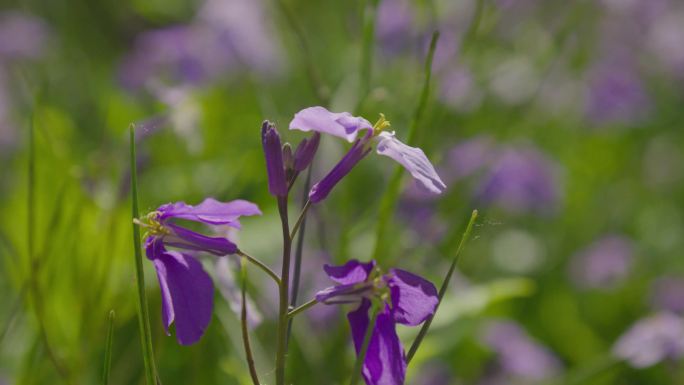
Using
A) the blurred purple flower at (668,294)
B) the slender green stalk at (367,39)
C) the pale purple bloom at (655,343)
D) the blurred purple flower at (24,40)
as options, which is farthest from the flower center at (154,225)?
the blurred purple flower at (24,40)

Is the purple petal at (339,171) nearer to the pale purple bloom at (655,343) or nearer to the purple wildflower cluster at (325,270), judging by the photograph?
the purple wildflower cluster at (325,270)

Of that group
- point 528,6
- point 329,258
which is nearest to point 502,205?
point 329,258

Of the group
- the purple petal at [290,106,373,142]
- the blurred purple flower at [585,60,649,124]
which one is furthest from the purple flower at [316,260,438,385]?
the blurred purple flower at [585,60,649,124]

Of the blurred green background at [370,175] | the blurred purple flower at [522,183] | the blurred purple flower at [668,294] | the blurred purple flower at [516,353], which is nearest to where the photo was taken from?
the blurred green background at [370,175]

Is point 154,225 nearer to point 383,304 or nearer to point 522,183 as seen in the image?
point 383,304

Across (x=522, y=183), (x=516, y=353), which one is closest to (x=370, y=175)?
(x=522, y=183)

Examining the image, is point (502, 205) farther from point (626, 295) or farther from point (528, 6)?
point (528, 6)

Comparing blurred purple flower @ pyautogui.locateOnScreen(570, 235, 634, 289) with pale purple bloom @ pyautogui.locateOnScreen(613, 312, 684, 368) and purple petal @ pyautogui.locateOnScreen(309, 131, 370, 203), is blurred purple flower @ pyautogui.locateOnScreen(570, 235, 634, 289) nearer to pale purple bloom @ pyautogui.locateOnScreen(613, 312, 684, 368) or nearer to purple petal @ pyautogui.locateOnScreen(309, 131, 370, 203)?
pale purple bloom @ pyautogui.locateOnScreen(613, 312, 684, 368)
